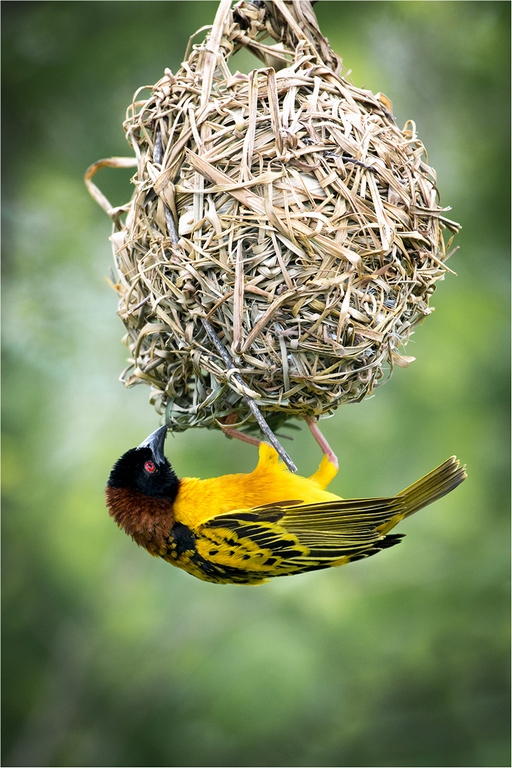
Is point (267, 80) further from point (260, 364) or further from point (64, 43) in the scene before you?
point (64, 43)

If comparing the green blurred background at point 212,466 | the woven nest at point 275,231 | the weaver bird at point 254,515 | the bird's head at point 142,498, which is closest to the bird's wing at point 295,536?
the weaver bird at point 254,515

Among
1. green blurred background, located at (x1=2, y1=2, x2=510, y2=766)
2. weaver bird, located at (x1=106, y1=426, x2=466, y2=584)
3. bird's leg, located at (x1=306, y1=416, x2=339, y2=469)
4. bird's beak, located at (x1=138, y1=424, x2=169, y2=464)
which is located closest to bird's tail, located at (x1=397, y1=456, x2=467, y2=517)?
weaver bird, located at (x1=106, y1=426, x2=466, y2=584)

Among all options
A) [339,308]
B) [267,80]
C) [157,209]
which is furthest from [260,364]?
[267,80]

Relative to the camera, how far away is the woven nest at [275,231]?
2.20 m

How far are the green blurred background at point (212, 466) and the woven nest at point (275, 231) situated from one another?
2247mm

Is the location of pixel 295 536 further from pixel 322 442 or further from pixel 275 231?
pixel 275 231

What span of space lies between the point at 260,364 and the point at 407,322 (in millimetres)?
558

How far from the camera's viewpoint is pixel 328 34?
4.63 metres

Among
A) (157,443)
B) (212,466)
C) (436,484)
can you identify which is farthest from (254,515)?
(212,466)

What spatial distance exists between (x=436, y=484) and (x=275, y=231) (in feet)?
3.46

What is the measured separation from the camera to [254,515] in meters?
2.57

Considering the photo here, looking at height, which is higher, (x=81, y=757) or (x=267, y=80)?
(x=267, y=80)

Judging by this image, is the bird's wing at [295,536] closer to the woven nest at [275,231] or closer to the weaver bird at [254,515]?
the weaver bird at [254,515]

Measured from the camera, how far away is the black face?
2.78m
